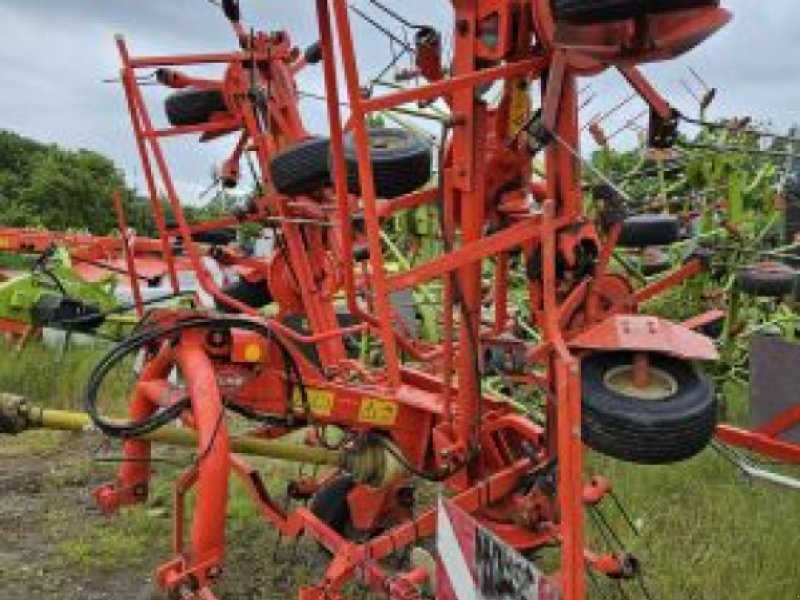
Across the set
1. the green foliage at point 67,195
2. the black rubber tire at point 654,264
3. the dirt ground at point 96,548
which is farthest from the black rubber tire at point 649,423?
the green foliage at point 67,195

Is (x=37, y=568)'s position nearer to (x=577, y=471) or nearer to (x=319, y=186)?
(x=319, y=186)

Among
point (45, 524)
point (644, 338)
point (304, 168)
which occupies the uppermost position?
point (304, 168)

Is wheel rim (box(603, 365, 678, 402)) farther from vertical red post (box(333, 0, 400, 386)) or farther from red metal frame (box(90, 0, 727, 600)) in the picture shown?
vertical red post (box(333, 0, 400, 386))

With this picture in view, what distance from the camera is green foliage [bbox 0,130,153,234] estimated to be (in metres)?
31.9

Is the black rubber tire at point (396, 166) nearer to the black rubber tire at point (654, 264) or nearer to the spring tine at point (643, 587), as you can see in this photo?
the spring tine at point (643, 587)

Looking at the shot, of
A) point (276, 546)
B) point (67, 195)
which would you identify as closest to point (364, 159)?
point (276, 546)

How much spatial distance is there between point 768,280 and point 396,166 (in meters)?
2.18

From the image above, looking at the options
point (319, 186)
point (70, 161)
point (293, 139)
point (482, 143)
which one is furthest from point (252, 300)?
point (70, 161)

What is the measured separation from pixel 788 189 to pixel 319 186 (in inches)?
110

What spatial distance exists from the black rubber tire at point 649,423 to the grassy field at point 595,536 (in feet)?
5.09

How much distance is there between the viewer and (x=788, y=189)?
231 inches

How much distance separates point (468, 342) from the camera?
12.1 ft

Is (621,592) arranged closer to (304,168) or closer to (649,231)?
(649,231)

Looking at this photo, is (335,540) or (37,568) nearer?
(335,540)
